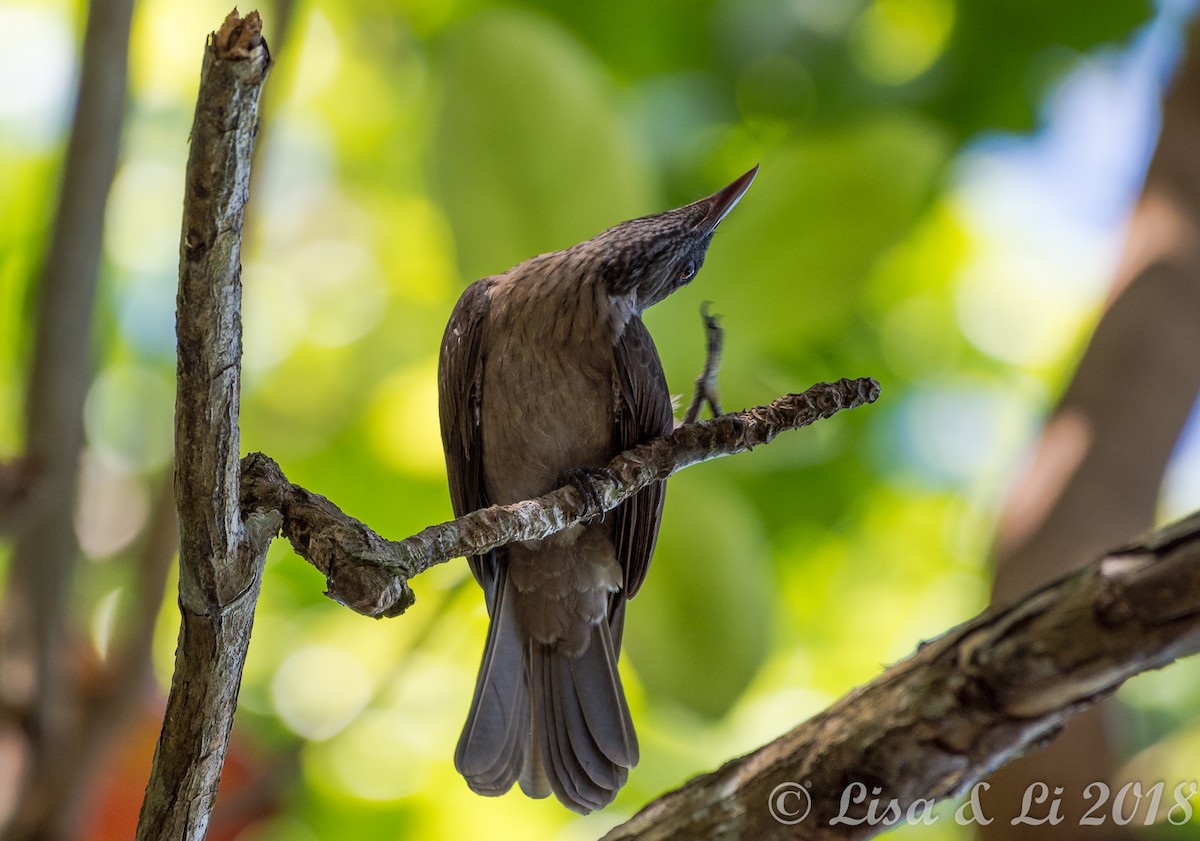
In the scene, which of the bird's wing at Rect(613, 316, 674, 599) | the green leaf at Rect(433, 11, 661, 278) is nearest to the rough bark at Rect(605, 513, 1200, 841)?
the bird's wing at Rect(613, 316, 674, 599)

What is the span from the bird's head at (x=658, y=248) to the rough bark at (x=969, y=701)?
0.58 m

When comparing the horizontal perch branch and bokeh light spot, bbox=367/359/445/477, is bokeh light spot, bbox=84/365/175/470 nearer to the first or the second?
bokeh light spot, bbox=367/359/445/477

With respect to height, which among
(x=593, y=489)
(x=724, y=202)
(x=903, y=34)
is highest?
(x=903, y=34)

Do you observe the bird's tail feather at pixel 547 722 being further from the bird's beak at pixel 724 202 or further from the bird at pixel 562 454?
the bird's beak at pixel 724 202

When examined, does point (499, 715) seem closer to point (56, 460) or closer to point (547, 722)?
point (547, 722)

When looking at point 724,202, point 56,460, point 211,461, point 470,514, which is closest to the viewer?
A: point 211,461

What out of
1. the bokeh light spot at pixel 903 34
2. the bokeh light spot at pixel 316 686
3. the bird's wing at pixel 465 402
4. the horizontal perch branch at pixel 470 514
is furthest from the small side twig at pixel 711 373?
the bokeh light spot at pixel 903 34

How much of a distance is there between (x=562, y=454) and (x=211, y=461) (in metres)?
0.72

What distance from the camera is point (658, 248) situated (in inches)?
46.3

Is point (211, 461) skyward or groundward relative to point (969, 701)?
skyward

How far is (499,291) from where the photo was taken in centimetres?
128

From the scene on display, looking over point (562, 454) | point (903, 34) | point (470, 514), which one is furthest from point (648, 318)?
point (903, 34)

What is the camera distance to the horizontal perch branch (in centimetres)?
67

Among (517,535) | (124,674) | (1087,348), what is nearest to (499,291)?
(517,535)
